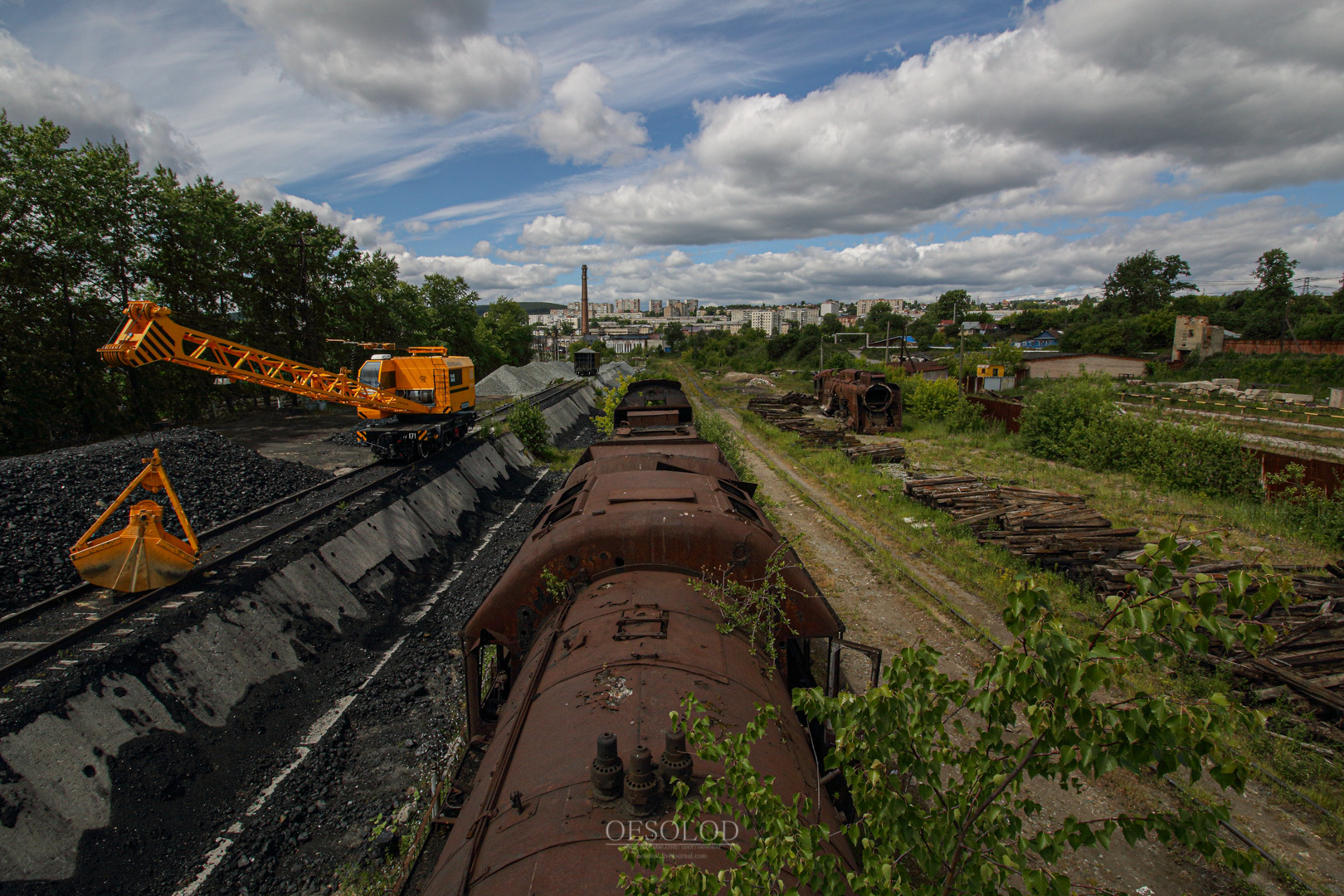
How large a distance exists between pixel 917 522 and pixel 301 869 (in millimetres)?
15079

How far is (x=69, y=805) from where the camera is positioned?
6555 millimetres

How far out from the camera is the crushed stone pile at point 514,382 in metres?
47.7

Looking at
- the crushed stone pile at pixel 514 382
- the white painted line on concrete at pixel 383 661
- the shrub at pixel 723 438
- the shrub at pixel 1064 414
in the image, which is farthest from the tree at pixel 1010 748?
the crushed stone pile at pixel 514 382

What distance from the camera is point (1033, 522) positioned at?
14.2 meters

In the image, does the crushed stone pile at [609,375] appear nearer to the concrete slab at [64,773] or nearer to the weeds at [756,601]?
the concrete slab at [64,773]

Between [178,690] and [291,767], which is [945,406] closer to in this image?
[291,767]

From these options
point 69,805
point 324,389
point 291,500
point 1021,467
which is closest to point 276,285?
point 324,389

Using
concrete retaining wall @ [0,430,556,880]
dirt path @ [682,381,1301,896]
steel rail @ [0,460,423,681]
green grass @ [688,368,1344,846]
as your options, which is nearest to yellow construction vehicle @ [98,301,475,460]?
steel rail @ [0,460,423,681]

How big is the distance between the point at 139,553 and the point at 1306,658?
17.8m

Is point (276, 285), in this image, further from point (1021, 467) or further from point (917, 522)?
point (1021, 467)

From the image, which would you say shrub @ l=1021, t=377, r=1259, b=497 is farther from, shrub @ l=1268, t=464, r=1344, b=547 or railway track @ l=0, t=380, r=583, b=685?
railway track @ l=0, t=380, r=583, b=685

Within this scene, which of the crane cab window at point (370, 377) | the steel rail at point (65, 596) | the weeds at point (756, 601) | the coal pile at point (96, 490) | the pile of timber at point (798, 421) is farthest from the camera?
the pile of timber at point (798, 421)

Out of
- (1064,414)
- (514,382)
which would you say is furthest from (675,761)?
(514,382)

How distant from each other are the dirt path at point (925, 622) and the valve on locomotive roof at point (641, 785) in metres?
2.00
